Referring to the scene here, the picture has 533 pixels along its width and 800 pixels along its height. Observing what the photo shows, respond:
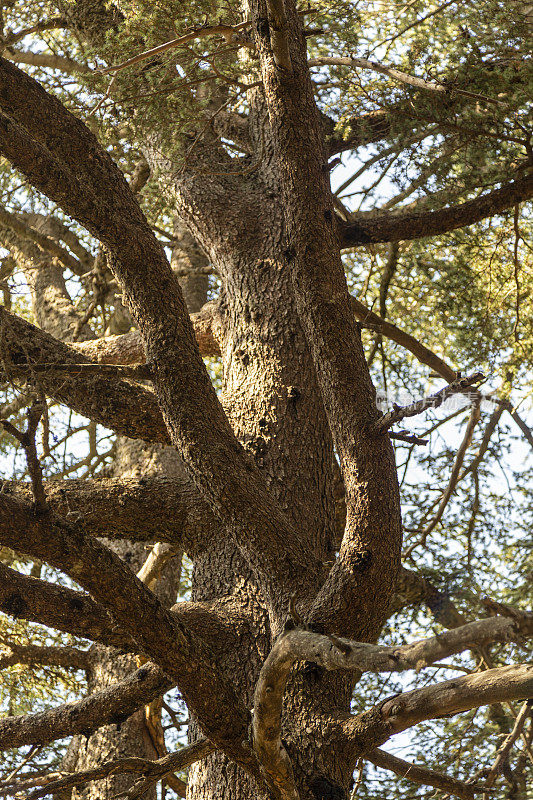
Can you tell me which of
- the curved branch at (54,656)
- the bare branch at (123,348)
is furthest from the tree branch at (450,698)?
the curved branch at (54,656)

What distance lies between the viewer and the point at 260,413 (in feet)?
12.5

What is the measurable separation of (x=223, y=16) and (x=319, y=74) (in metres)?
0.87

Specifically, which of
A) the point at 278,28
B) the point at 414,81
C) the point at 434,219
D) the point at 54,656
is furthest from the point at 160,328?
the point at 54,656

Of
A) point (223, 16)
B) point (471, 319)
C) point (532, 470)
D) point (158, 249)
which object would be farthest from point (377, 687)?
point (223, 16)

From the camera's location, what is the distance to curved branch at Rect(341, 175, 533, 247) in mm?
4078

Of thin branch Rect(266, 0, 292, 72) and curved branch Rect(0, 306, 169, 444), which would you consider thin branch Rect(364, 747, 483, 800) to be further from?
thin branch Rect(266, 0, 292, 72)

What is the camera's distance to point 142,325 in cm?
310

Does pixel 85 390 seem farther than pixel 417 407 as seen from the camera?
Yes

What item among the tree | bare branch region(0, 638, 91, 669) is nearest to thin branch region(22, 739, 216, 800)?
the tree

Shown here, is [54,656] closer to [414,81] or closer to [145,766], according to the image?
[145,766]

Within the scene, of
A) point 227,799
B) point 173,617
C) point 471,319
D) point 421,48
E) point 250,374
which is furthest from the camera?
point 471,319

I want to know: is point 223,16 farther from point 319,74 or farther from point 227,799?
point 227,799

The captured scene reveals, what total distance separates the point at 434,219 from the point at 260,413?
1.47 meters

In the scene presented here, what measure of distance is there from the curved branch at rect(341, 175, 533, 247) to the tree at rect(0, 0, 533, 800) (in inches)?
0.5
